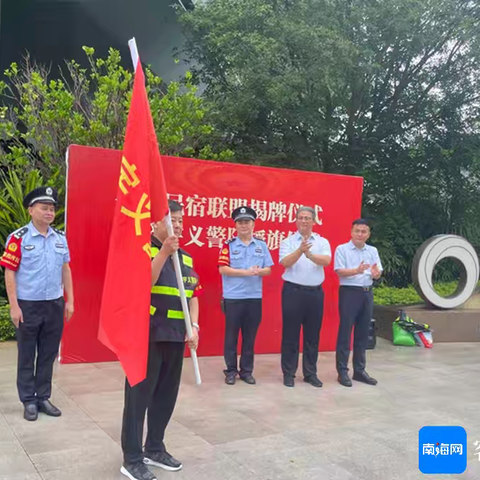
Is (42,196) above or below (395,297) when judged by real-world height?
above

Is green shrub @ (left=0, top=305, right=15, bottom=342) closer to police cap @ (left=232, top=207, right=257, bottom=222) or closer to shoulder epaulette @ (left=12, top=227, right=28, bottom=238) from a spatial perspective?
shoulder epaulette @ (left=12, top=227, right=28, bottom=238)

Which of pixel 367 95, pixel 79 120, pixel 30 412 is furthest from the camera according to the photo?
pixel 367 95

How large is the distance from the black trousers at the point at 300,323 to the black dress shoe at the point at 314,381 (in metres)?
0.03

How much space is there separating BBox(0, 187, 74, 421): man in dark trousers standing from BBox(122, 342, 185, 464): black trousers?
1.26m

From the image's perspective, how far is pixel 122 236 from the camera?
2.85 m

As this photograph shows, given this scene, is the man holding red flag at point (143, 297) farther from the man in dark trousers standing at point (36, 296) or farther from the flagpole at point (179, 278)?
the man in dark trousers standing at point (36, 296)

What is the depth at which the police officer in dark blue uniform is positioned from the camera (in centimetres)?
532

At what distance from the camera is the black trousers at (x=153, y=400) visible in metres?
2.96

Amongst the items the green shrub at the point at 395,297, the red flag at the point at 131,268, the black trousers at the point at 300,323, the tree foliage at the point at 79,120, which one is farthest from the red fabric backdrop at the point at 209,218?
the red flag at the point at 131,268

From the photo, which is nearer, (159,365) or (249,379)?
(159,365)

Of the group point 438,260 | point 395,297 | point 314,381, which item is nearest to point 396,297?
point 395,297

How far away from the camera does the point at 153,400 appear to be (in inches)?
123

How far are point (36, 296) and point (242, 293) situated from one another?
198 cm

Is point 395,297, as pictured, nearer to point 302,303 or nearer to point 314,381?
point 314,381
